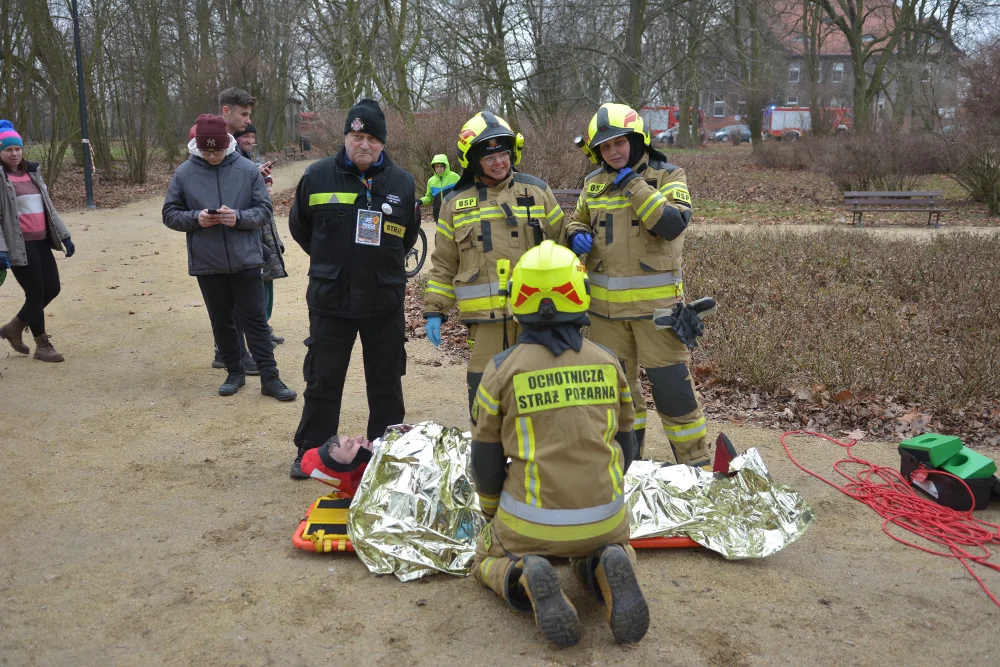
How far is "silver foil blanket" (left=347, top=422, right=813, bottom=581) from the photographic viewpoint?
3740 mm

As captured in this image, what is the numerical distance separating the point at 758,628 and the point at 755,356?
354cm

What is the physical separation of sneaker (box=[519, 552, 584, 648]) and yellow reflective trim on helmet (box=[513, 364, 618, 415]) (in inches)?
22.7

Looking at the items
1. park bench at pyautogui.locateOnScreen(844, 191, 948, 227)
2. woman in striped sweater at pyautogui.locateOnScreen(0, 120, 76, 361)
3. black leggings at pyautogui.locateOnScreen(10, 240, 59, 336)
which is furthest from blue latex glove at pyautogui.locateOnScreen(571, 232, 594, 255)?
park bench at pyautogui.locateOnScreen(844, 191, 948, 227)

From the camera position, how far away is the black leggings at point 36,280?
22.6 feet

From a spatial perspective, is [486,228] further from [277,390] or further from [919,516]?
[919,516]

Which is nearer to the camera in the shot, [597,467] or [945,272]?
[597,467]

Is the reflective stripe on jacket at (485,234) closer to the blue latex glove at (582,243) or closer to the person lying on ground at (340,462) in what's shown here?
the blue latex glove at (582,243)

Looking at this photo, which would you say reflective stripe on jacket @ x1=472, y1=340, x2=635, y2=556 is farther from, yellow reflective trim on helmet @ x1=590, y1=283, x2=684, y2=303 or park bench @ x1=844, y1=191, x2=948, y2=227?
park bench @ x1=844, y1=191, x2=948, y2=227

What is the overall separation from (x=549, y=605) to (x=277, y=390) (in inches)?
144

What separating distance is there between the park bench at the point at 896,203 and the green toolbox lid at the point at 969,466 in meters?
11.2

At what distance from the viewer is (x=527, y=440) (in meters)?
3.18

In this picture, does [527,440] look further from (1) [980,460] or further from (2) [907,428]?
(2) [907,428]

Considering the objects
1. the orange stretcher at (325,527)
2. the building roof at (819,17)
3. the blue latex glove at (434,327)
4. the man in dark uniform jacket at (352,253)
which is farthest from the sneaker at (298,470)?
the building roof at (819,17)

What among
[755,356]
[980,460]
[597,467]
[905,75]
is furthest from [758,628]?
[905,75]
